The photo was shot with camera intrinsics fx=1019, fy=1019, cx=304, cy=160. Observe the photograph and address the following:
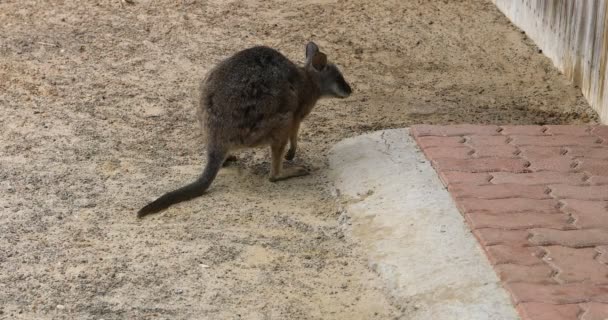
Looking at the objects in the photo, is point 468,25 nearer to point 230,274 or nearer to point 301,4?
point 301,4

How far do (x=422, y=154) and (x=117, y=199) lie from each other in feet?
6.08

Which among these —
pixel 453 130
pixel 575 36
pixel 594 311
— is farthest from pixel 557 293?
pixel 575 36

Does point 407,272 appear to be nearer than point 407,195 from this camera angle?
Yes

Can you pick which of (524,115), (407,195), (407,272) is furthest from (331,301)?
(524,115)

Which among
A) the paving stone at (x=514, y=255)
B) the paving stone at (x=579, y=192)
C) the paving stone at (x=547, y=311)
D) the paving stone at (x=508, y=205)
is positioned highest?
the paving stone at (x=547, y=311)

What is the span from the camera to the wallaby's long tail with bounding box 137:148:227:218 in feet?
18.9

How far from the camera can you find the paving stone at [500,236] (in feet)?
16.3

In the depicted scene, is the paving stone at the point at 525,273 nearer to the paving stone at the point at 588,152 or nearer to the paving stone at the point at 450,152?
the paving stone at the point at 450,152

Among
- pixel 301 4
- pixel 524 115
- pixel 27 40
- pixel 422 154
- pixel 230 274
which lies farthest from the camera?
pixel 301 4

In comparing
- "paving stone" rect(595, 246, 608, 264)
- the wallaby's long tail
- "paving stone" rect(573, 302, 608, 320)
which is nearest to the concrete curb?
"paving stone" rect(573, 302, 608, 320)

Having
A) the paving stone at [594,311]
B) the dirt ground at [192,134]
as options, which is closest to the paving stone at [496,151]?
the dirt ground at [192,134]

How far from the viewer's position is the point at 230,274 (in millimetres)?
5094

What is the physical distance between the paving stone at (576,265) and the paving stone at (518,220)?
0.26 meters

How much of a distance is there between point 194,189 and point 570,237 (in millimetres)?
2196
